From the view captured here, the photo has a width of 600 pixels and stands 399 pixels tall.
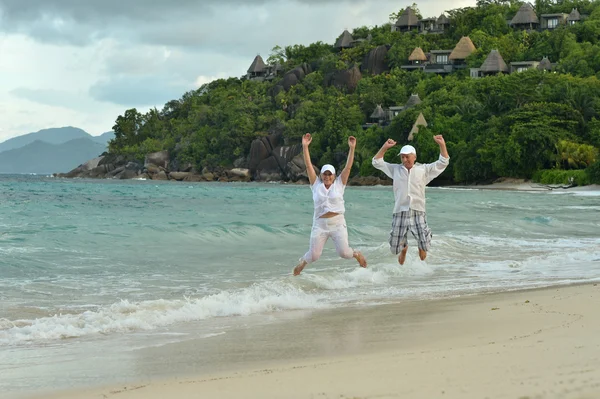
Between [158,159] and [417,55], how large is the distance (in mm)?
36129

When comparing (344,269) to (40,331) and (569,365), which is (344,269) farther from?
(569,365)

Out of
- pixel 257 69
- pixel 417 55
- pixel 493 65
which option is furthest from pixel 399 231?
pixel 257 69

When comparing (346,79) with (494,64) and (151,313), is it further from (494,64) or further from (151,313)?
(151,313)

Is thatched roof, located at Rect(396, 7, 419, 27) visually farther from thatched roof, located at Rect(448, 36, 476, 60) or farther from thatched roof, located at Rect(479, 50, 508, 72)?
thatched roof, located at Rect(479, 50, 508, 72)

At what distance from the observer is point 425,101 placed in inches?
3236

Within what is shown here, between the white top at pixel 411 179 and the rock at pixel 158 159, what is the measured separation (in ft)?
328

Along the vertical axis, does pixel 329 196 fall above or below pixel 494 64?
below

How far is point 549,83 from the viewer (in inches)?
2753

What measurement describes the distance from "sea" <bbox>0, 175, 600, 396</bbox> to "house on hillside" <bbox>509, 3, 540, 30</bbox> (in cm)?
9288

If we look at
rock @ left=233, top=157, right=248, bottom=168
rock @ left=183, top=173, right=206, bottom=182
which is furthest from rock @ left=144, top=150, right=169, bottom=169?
rock @ left=233, top=157, right=248, bottom=168

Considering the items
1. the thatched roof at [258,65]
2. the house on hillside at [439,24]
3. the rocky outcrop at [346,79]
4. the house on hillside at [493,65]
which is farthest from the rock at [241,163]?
the house on hillside at [439,24]

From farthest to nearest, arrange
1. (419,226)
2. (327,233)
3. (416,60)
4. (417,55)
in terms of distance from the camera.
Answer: (416,60) < (417,55) < (419,226) < (327,233)

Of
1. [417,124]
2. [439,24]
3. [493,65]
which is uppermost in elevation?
[439,24]

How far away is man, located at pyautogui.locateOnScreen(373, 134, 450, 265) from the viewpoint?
31.9 ft
